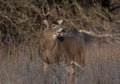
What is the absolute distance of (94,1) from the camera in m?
15.3

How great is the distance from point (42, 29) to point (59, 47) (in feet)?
7.13

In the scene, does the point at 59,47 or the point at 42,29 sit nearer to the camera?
the point at 59,47

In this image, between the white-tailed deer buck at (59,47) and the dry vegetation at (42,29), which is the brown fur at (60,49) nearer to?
the white-tailed deer buck at (59,47)

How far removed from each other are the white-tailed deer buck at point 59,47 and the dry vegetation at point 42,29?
21cm

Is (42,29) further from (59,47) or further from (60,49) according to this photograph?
(60,49)

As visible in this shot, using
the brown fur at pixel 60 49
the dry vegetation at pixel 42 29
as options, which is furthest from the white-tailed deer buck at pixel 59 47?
the dry vegetation at pixel 42 29

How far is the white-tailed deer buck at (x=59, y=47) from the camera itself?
9.53 m

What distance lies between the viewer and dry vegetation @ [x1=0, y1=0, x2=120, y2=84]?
7.30 meters

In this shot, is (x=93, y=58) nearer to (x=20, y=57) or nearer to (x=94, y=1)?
(x=20, y=57)

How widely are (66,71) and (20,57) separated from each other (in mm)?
886

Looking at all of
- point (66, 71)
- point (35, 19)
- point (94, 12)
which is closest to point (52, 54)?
point (66, 71)

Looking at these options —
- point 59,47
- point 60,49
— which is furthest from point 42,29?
point 60,49

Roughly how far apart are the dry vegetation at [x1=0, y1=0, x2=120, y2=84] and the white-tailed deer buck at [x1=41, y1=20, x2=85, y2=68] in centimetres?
21

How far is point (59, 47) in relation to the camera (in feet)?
32.7
